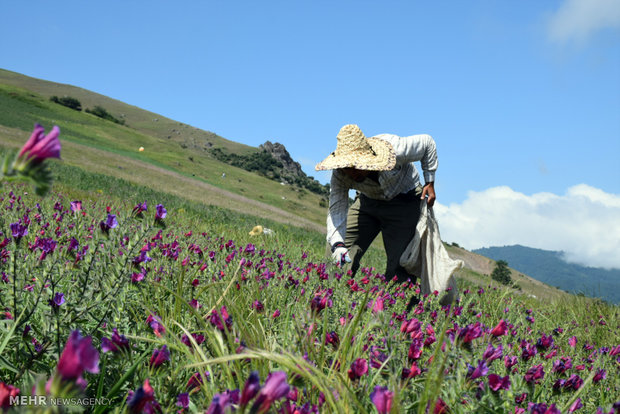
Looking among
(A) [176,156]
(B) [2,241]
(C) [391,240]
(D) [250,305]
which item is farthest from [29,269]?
(A) [176,156]

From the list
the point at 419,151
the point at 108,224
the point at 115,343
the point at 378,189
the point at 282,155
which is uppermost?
the point at 282,155

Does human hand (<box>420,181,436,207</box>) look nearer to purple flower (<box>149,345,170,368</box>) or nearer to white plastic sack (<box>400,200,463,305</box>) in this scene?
white plastic sack (<box>400,200,463,305</box>)

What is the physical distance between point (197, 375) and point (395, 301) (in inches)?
82.2

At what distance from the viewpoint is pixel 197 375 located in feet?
4.44

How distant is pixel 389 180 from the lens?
14.3ft

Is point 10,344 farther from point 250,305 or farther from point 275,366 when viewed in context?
point 250,305

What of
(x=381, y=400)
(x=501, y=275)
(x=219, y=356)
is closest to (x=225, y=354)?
(x=219, y=356)

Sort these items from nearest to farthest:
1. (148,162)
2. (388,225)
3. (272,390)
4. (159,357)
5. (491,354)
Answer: (272,390), (159,357), (491,354), (388,225), (148,162)

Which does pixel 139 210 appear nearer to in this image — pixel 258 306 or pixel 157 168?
pixel 258 306

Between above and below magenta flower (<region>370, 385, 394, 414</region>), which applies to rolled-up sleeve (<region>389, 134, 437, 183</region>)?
above

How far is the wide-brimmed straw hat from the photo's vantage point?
3.80 meters

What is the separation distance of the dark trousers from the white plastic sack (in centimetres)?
9

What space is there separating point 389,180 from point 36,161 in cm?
388

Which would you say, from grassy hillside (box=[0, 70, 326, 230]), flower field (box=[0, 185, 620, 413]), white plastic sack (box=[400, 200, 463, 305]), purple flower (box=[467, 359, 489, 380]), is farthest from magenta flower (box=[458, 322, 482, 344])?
grassy hillside (box=[0, 70, 326, 230])
